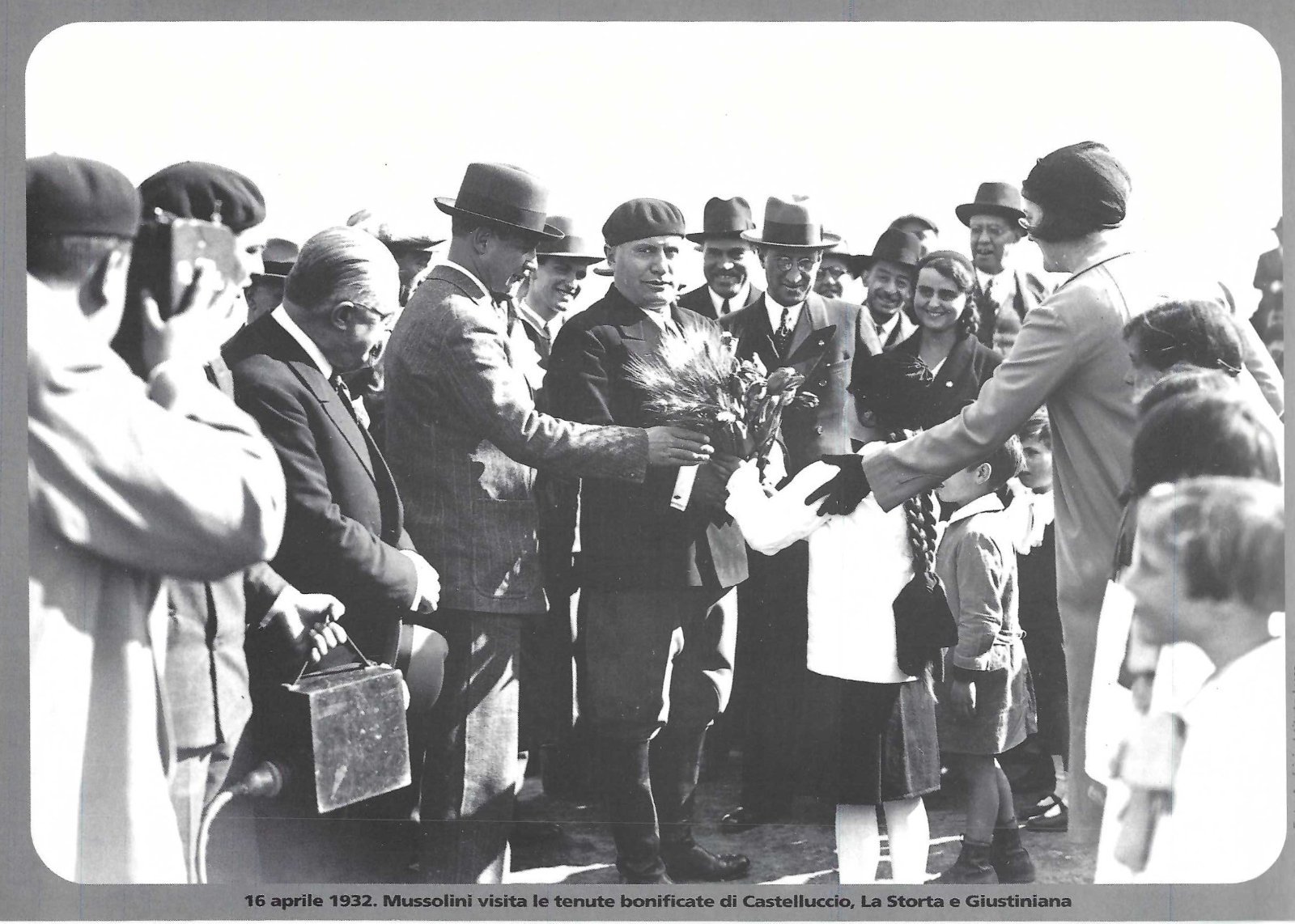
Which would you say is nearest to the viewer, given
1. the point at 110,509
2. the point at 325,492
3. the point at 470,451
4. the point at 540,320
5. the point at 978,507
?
the point at 110,509

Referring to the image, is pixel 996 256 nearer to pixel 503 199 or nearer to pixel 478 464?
pixel 503 199

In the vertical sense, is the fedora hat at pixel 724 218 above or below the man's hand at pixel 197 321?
above

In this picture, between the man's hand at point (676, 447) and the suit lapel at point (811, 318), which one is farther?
the suit lapel at point (811, 318)

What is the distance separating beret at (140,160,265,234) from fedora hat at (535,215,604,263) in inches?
36.8

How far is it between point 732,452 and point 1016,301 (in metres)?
1.08

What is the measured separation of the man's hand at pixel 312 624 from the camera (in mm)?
4156

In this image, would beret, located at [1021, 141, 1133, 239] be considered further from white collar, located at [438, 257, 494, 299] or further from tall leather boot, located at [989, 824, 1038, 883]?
tall leather boot, located at [989, 824, 1038, 883]

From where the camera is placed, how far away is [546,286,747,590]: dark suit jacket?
4.29 m

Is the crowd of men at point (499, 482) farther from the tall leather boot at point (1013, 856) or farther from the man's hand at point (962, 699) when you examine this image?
the man's hand at point (962, 699)

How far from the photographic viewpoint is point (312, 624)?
4.18 metres

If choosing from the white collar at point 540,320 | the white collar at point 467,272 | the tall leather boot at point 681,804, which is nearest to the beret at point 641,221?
the white collar at point 540,320

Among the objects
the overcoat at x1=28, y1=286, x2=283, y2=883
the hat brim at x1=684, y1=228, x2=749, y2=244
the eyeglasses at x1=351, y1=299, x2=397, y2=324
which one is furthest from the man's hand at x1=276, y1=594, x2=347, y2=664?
the hat brim at x1=684, y1=228, x2=749, y2=244

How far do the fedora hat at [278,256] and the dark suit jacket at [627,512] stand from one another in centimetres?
93

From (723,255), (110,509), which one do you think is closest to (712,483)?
(723,255)
